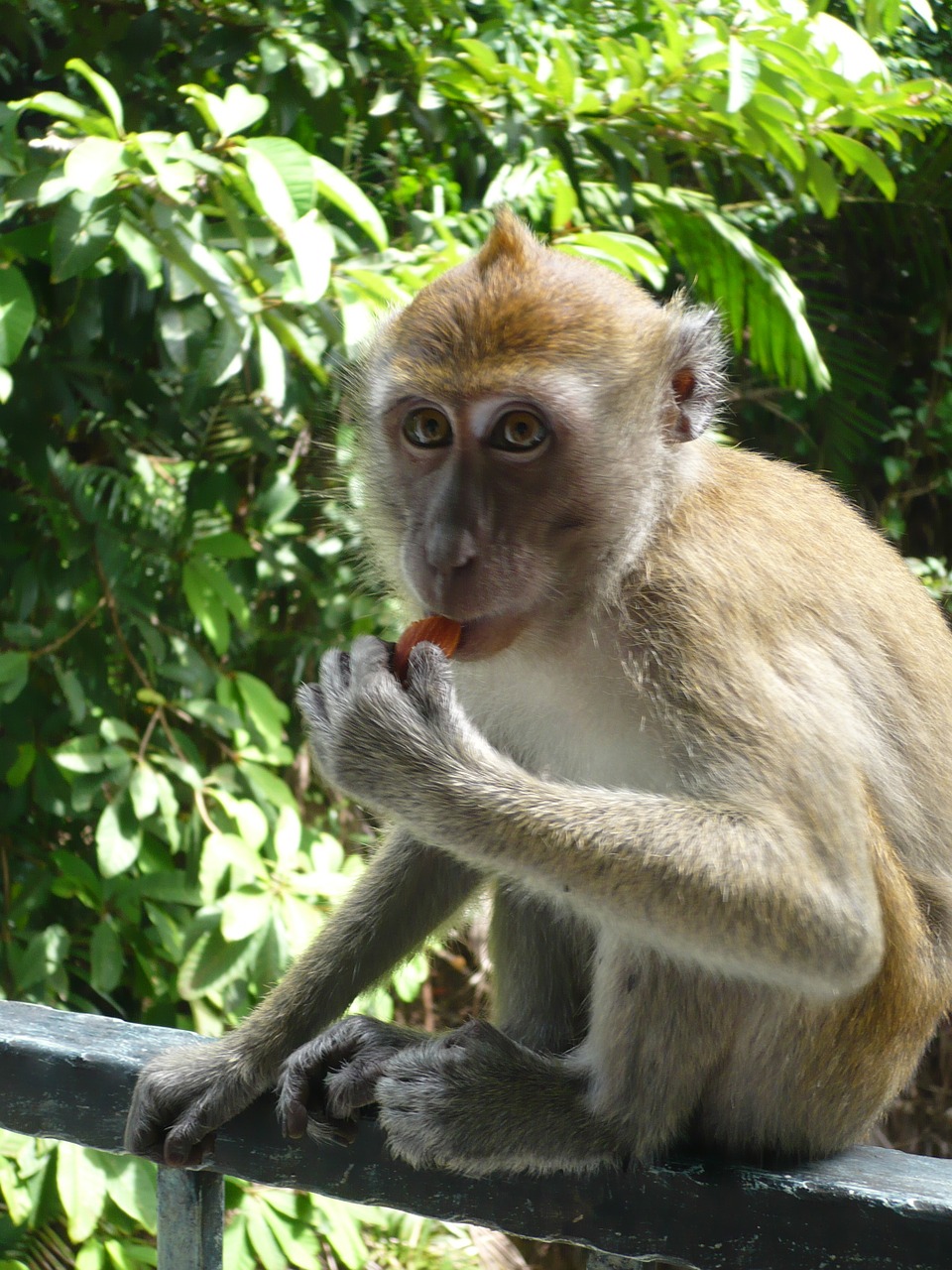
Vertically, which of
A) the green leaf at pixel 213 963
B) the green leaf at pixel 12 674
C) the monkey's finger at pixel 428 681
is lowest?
the green leaf at pixel 213 963

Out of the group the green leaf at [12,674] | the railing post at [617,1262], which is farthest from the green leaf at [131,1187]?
the railing post at [617,1262]

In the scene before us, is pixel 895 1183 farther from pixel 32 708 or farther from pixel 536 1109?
pixel 32 708

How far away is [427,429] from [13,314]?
96 cm

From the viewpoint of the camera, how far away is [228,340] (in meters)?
2.86

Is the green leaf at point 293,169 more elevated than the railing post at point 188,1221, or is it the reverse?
the green leaf at point 293,169

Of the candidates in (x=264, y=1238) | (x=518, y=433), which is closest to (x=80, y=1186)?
(x=264, y=1238)

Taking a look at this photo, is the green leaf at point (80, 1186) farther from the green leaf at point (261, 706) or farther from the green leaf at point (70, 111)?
the green leaf at point (70, 111)

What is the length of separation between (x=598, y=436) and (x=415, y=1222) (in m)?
3.12

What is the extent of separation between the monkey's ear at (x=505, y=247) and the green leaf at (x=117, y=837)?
1.80 m

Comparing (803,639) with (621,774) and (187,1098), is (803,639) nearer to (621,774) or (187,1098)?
(621,774)

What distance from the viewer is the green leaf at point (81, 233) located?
2566mm

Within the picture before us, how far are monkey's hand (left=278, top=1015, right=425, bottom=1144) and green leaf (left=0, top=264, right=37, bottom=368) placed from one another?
140 centimetres

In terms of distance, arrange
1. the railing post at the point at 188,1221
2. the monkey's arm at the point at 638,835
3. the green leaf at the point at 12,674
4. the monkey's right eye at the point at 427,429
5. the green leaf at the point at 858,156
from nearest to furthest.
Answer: the railing post at the point at 188,1221
the monkey's arm at the point at 638,835
the monkey's right eye at the point at 427,429
the green leaf at the point at 12,674
the green leaf at the point at 858,156

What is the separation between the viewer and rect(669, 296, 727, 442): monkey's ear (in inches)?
A: 86.3
